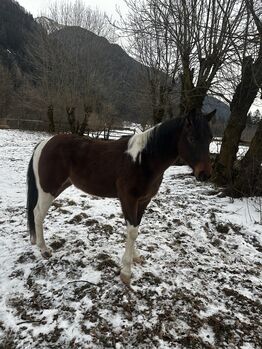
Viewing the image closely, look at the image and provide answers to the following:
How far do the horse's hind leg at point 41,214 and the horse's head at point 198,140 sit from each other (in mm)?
1725

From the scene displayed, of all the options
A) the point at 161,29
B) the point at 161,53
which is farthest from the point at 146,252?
the point at 161,53

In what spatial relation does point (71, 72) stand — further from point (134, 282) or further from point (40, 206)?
point (134, 282)

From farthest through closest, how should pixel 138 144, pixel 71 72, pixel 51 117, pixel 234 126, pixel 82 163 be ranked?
1. pixel 71 72
2. pixel 51 117
3. pixel 234 126
4. pixel 82 163
5. pixel 138 144

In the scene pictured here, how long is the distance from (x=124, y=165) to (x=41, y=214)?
47.9 inches

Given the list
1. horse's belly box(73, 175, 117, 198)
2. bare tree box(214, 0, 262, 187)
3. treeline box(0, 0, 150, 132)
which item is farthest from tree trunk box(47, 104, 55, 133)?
horse's belly box(73, 175, 117, 198)

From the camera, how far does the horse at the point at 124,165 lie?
2.19m

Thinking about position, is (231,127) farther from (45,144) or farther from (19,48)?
(19,48)

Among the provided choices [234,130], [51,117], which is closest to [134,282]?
[234,130]

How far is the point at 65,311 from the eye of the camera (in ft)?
7.16

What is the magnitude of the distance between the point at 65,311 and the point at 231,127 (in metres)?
5.30

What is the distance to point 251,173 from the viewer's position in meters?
4.88

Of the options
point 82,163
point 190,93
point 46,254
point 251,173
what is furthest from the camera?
point 190,93

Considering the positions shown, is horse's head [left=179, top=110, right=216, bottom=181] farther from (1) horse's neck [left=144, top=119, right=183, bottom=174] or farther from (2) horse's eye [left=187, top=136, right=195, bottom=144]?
(1) horse's neck [left=144, top=119, right=183, bottom=174]

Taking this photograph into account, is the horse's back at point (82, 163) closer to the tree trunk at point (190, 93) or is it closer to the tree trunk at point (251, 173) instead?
the tree trunk at point (251, 173)
